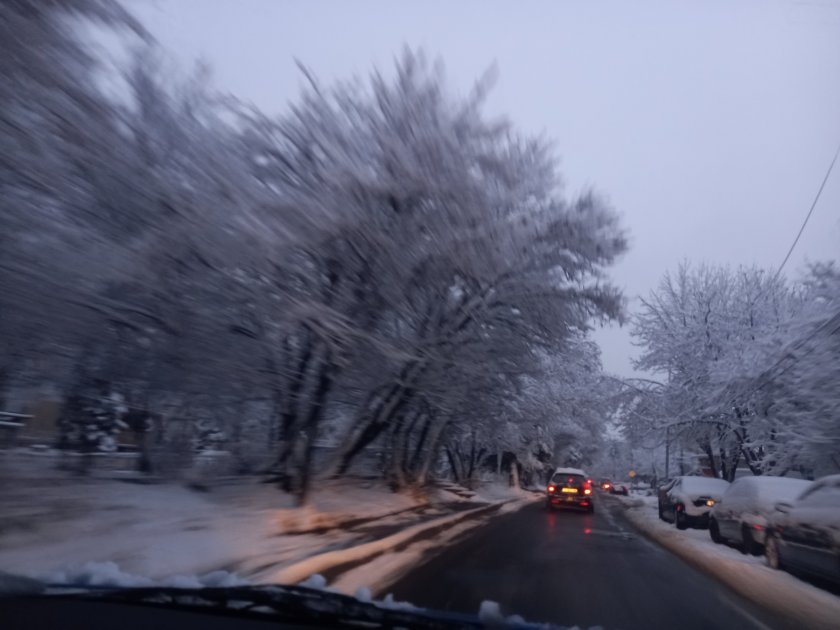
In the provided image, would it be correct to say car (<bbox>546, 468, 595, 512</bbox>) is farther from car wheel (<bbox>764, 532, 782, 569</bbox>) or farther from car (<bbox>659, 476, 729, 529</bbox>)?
car wheel (<bbox>764, 532, 782, 569</bbox>)

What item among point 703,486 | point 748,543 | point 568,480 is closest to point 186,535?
point 748,543

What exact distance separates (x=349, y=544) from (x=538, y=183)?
8.95 m

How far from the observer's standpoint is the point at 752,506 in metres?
15.2

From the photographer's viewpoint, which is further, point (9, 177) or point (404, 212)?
point (404, 212)

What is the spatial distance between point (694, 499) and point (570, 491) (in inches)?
236

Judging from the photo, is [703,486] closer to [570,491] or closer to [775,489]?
[570,491]

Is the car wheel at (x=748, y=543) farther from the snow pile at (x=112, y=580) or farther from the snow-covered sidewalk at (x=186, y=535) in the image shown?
the snow pile at (x=112, y=580)

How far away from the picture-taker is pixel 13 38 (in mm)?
7184

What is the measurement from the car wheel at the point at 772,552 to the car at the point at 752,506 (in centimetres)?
32

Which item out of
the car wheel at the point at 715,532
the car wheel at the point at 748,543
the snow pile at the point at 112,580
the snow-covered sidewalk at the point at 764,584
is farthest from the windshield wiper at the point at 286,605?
the car wheel at the point at 715,532

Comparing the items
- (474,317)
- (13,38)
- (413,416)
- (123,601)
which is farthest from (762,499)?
(13,38)

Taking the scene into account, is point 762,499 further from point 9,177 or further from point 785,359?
point 9,177

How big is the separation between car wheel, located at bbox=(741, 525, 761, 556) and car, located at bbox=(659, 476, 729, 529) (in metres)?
5.66

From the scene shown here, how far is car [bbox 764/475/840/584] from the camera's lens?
10.7 meters
